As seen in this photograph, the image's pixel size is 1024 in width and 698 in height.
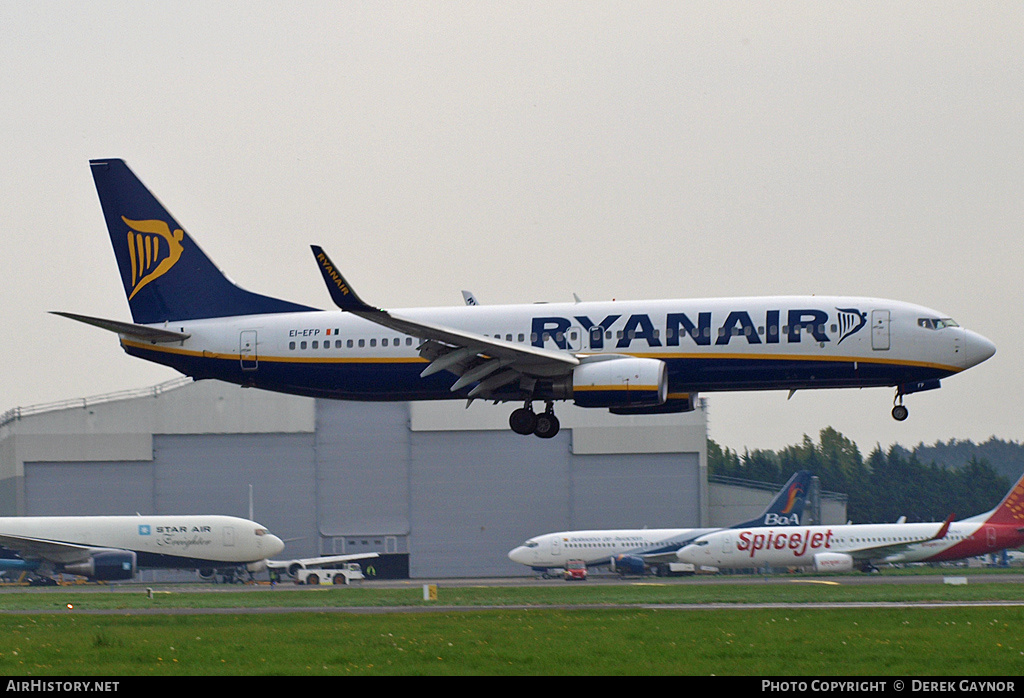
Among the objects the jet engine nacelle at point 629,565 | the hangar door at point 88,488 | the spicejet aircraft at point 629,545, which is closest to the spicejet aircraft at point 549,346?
the jet engine nacelle at point 629,565

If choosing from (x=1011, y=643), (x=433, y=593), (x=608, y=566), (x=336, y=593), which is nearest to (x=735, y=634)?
(x=1011, y=643)

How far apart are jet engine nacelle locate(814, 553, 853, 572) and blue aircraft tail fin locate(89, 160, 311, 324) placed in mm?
40417

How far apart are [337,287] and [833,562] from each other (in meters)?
46.3

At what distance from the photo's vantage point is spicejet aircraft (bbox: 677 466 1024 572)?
7481 cm

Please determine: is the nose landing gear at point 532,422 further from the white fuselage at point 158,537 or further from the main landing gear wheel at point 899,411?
the white fuselage at point 158,537

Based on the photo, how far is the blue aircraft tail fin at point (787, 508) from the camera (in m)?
84.9

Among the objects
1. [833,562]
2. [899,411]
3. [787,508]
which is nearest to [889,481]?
[787,508]

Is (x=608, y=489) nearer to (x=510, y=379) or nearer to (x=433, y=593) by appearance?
(x=433, y=593)

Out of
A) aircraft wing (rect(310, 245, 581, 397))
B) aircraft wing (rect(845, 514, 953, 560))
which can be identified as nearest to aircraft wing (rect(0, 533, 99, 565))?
aircraft wing (rect(310, 245, 581, 397))

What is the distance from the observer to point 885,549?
7506 cm

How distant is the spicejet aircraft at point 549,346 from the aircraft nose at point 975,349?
0.14 ft

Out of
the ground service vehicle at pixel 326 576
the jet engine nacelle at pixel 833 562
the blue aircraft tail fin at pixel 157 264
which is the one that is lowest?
the ground service vehicle at pixel 326 576

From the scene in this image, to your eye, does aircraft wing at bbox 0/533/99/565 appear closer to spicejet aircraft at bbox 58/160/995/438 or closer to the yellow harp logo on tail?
the yellow harp logo on tail

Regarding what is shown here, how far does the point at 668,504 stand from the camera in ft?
310
